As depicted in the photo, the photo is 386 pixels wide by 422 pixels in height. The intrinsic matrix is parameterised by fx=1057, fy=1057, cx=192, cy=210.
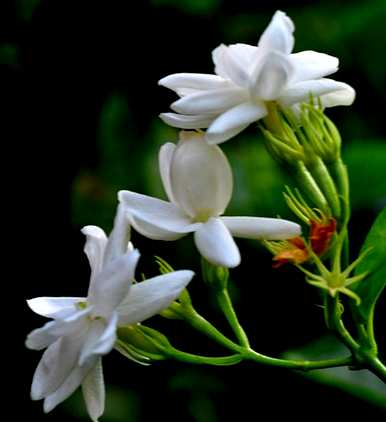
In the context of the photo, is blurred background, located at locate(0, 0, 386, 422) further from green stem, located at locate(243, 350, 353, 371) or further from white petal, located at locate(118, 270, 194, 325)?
white petal, located at locate(118, 270, 194, 325)

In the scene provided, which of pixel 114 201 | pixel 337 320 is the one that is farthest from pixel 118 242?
pixel 114 201

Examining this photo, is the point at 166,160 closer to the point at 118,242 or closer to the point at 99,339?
the point at 118,242

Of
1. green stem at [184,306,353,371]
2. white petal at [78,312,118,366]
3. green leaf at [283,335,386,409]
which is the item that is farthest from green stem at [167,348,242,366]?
green leaf at [283,335,386,409]

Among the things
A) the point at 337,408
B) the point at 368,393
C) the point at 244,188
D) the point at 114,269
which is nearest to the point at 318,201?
the point at 114,269

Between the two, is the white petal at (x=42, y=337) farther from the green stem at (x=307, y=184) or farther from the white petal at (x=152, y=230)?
the green stem at (x=307, y=184)

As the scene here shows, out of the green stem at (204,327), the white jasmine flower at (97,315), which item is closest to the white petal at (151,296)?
the white jasmine flower at (97,315)
